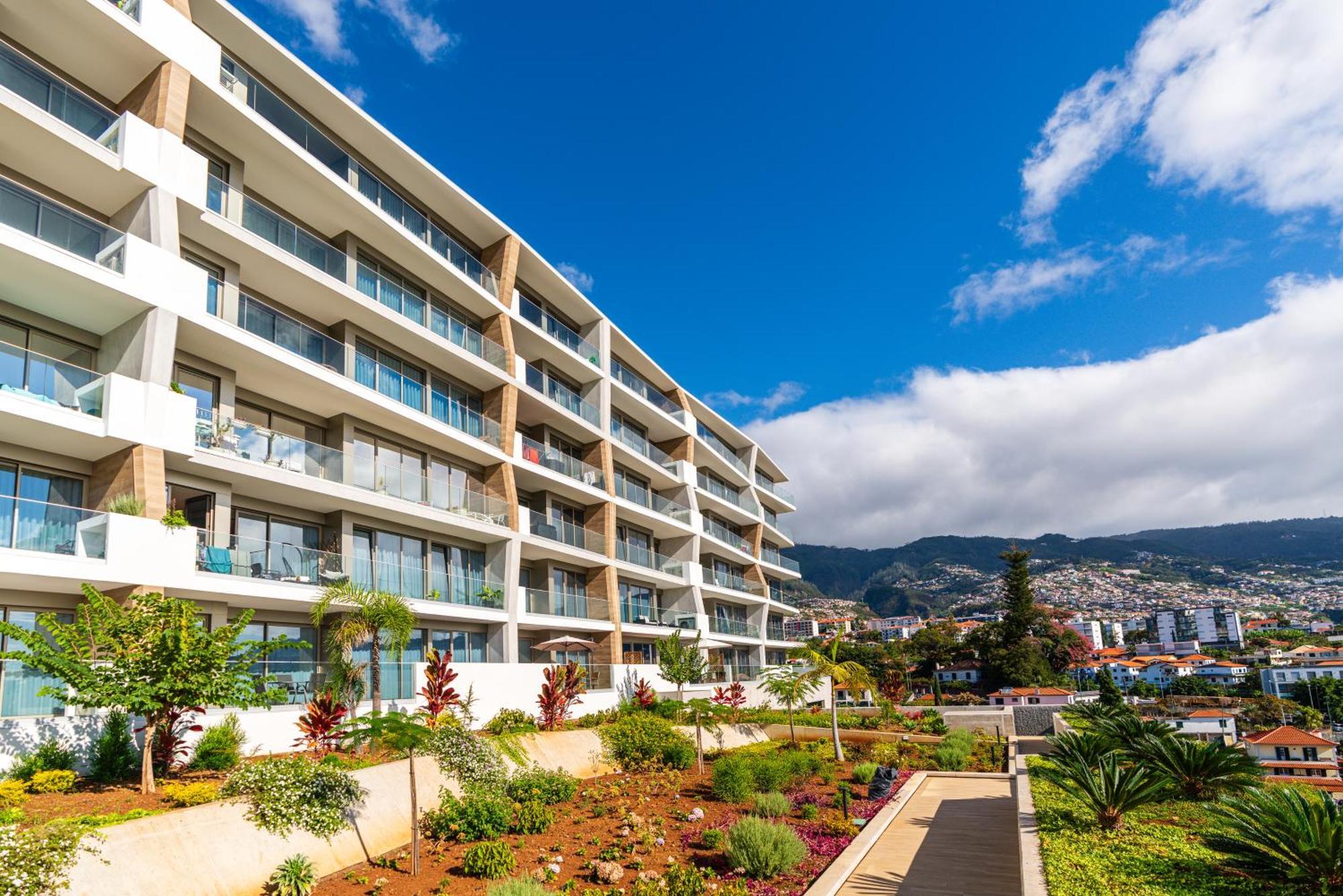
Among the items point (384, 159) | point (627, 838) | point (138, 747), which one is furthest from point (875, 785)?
point (384, 159)

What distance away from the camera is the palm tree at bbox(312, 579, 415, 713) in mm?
19172

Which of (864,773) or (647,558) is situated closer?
(864,773)

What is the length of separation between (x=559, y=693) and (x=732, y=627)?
23.0 metres

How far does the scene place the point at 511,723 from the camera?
21.5m

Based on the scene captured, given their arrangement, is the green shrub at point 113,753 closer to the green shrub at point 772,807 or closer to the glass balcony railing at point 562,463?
the green shrub at point 772,807

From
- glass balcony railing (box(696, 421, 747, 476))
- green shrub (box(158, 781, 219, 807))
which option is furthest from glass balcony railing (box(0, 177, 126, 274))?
glass balcony railing (box(696, 421, 747, 476))

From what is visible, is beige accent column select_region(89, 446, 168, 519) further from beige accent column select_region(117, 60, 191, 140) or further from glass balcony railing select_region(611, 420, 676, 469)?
glass balcony railing select_region(611, 420, 676, 469)

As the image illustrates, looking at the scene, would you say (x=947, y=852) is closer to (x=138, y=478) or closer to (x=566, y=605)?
(x=138, y=478)

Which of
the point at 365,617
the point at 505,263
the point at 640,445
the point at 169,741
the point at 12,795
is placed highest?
the point at 505,263

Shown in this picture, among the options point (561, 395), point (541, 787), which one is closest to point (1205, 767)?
point (541, 787)

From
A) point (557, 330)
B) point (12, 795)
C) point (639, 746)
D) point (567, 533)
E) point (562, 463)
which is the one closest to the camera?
point (12, 795)

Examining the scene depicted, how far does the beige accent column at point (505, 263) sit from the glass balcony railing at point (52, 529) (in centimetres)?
1599

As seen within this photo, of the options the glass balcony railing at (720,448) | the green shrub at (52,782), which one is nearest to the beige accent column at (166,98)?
the green shrub at (52,782)

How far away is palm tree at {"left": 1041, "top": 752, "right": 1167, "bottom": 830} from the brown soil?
391cm
